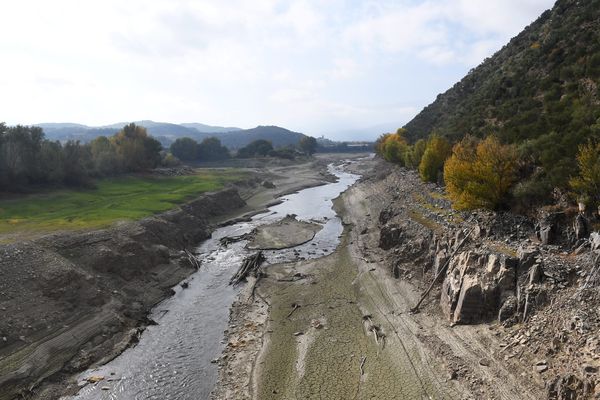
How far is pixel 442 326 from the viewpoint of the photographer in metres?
27.8

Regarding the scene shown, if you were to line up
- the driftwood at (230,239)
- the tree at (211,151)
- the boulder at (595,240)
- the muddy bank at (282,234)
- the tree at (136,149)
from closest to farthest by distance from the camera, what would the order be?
the boulder at (595,240)
the muddy bank at (282,234)
the driftwood at (230,239)
the tree at (136,149)
the tree at (211,151)

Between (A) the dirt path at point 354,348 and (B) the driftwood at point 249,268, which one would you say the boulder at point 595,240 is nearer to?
(A) the dirt path at point 354,348

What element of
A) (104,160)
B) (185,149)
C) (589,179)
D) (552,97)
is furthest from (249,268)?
(185,149)

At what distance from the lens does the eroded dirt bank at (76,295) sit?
25.7 meters

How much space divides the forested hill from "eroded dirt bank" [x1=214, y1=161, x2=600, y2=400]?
9.01 meters

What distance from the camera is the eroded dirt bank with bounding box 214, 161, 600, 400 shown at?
20.5 meters

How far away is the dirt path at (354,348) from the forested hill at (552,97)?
1656cm

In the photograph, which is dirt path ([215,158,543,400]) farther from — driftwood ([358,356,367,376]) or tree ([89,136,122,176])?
tree ([89,136,122,176])

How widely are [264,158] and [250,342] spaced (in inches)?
5924

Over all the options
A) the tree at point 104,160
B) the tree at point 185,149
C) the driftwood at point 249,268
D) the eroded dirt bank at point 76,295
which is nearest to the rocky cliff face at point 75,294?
the eroded dirt bank at point 76,295

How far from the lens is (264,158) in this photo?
176 meters

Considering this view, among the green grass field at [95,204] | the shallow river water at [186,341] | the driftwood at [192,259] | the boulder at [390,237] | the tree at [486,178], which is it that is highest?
the tree at [486,178]

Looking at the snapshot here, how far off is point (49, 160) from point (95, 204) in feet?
51.5

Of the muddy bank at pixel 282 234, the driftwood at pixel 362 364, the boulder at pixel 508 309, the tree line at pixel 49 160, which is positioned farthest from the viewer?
the tree line at pixel 49 160
